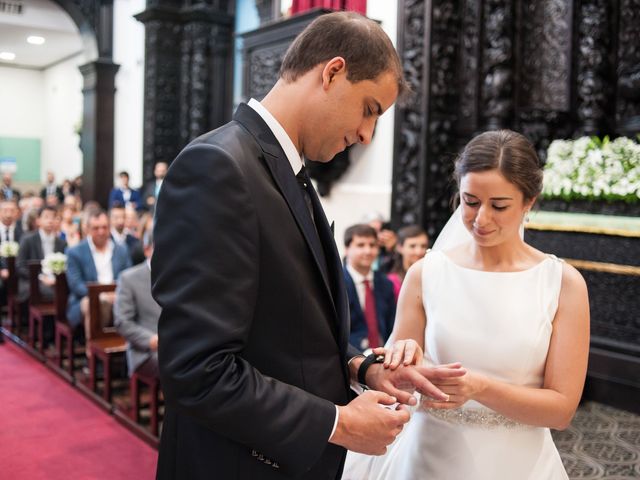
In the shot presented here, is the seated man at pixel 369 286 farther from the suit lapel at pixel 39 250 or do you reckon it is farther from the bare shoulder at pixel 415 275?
the suit lapel at pixel 39 250

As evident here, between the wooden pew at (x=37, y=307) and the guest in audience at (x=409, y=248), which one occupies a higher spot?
the guest in audience at (x=409, y=248)

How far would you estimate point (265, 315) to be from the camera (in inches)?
60.4

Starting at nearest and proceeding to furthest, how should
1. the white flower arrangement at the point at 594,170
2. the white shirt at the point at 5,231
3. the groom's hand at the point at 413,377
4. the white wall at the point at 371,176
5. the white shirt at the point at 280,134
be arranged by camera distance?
the white shirt at the point at 280,134 → the groom's hand at the point at 413,377 → the white flower arrangement at the point at 594,170 → the white wall at the point at 371,176 → the white shirt at the point at 5,231

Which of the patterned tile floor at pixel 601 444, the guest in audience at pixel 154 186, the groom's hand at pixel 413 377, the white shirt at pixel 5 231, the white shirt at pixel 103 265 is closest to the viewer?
the groom's hand at pixel 413 377

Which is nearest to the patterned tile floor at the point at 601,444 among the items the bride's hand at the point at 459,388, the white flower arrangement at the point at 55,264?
the bride's hand at the point at 459,388

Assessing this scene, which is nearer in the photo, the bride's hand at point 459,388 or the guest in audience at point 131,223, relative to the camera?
the bride's hand at point 459,388

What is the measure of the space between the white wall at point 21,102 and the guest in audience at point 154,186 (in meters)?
11.7

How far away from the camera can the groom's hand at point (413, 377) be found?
185 cm

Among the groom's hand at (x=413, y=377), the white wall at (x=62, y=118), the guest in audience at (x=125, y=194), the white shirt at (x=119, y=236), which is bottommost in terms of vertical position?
the white shirt at (x=119, y=236)

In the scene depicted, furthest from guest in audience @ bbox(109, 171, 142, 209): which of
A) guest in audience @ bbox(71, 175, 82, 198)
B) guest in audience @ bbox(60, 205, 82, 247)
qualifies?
guest in audience @ bbox(71, 175, 82, 198)

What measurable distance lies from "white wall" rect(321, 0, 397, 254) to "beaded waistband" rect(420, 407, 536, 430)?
5243 millimetres

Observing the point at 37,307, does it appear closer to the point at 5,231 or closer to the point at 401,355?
the point at 5,231

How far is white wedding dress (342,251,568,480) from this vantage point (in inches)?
85.1

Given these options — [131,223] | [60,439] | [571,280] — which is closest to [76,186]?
[131,223]
